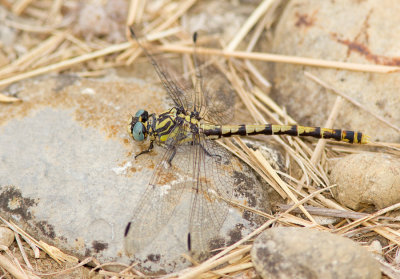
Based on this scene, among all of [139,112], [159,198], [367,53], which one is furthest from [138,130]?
[367,53]

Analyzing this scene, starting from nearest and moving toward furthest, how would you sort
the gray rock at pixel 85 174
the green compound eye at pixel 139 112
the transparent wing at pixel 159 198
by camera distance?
the transparent wing at pixel 159 198
the gray rock at pixel 85 174
the green compound eye at pixel 139 112

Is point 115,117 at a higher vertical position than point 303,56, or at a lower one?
lower

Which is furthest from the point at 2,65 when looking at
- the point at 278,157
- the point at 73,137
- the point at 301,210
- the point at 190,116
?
the point at 301,210

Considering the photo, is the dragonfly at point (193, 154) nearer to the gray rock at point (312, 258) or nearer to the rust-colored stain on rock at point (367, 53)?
the gray rock at point (312, 258)

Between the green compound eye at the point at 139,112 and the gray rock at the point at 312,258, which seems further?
the green compound eye at the point at 139,112

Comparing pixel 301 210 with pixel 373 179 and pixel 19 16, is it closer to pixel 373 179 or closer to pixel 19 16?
pixel 373 179

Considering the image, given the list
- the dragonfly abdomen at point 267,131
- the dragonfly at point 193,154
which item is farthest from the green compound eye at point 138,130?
the dragonfly abdomen at point 267,131

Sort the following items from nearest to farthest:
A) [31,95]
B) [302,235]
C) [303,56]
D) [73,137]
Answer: [302,235] → [73,137] → [31,95] → [303,56]

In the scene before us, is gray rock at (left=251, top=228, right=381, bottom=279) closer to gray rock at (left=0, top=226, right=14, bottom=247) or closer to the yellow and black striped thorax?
the yellow and black striped thorax
